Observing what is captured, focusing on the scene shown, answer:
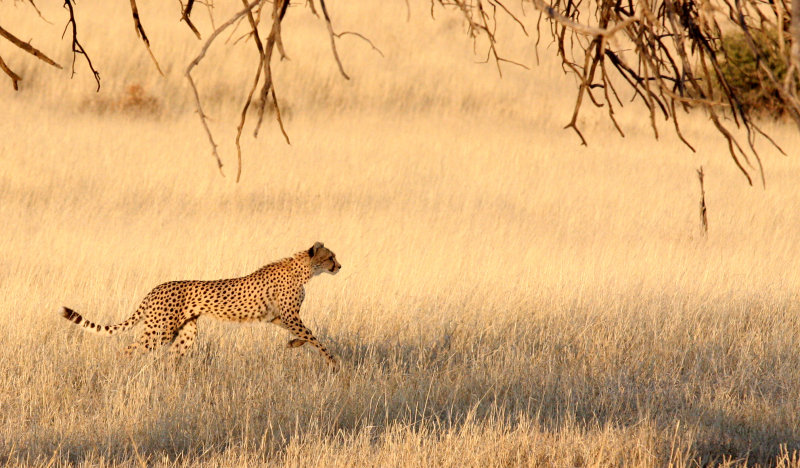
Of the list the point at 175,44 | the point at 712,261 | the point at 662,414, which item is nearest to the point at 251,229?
the point at 712,261

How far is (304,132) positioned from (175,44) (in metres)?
4.55

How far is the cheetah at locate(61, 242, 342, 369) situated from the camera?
4.96m

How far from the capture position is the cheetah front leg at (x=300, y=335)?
5.03m

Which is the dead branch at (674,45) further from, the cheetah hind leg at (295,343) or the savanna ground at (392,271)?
the cheetah hind leg at (295,343)

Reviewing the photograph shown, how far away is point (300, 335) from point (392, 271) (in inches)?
114

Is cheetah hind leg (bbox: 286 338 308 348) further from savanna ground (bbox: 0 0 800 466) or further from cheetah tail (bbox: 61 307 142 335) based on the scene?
cheetah tail (bbox: 61 307 142 335)

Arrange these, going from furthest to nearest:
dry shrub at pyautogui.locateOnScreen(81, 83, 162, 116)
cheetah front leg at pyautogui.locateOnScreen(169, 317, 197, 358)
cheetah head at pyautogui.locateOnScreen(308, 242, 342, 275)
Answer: dry shrub at pyautogui.locateOnScreen(81, 83, 162, 116)
cheetah head at pyautogui.locateOnScreen(308, 242, 342, 275)
cheetah front leg at pyautogui.locateOnScreen(169, 317, 197, 358)

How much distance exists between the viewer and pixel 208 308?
16.2 ft

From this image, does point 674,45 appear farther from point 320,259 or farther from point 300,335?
point 320,259

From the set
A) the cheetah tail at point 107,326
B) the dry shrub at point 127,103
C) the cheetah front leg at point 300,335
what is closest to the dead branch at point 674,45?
the cheetah front leg at point 300,335

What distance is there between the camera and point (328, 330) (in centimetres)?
587

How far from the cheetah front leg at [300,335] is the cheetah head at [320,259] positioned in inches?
16.5

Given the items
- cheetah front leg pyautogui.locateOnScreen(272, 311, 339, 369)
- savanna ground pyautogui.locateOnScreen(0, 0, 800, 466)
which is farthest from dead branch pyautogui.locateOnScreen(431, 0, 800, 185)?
cheetah front leg pyautogui.locateOnScreen(272, 311, 339, 369)

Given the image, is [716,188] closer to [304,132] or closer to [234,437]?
[304,132]
